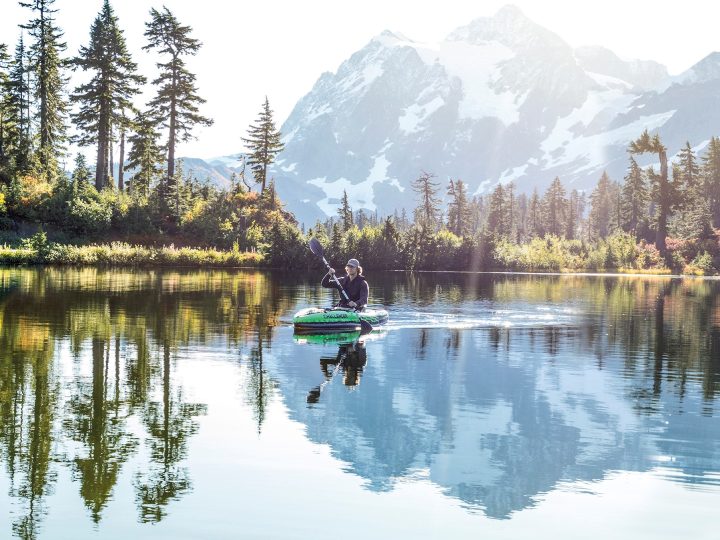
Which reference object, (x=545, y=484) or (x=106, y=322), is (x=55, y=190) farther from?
(x=545, y=484)

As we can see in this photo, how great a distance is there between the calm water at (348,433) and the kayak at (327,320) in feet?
1.93

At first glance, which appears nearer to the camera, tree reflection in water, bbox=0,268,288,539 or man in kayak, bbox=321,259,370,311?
tree reflection in water, bbox=0,268,288,539

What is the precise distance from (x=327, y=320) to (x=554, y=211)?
131m

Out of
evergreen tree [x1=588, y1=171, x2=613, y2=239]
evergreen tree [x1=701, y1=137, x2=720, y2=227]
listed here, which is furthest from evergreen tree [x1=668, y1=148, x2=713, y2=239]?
evergreen tree [x1=588, y1=171, x2=613, y2=239]

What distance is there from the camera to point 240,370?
17.8 metres

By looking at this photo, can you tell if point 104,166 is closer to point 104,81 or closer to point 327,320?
point 104,81

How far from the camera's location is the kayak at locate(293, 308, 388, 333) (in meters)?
24.9

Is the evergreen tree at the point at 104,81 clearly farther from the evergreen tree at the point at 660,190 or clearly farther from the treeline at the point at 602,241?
the evergreen tree at the point at 660,190

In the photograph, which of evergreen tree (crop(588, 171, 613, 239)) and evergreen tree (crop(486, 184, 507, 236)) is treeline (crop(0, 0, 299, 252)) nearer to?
evergreen tree (crop(486, 184, 507, 236))

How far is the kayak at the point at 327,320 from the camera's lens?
24859 millimetres

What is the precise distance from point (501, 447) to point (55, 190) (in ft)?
200

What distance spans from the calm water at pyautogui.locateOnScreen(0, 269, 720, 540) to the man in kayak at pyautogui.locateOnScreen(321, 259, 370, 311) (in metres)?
1.27

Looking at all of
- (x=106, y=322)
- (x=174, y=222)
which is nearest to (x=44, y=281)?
(x=106, y=322)

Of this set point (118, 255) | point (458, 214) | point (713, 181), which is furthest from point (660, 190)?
point (118, 255)
